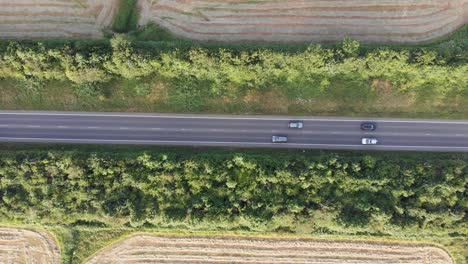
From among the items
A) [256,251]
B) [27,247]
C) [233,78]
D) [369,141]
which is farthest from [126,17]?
[369,141]

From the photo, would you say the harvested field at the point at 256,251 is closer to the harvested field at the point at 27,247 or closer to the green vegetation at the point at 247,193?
the green vegetation at the point at 247,193

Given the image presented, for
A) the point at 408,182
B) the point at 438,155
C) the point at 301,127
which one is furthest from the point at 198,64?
the point at 438,155

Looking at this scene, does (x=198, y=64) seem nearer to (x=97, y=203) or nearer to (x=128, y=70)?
(x=128, y=70)

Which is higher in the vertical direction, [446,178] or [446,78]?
[446,78]

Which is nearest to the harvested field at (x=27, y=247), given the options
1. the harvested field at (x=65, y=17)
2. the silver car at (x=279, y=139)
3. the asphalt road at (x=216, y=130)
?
the asphalt road at (x=216, y=130)

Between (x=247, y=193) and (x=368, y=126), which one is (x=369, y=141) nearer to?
(x=368, y=126)
